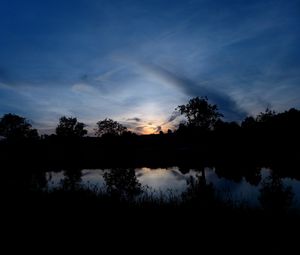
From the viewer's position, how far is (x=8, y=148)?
370 ft

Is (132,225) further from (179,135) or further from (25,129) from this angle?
(25,129)

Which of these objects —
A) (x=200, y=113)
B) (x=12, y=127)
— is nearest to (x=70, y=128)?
(x=12, y=127)

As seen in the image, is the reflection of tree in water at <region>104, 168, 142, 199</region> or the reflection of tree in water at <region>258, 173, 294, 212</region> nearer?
the reflection of tree in water at <region>104, 168, 142, 199</region>

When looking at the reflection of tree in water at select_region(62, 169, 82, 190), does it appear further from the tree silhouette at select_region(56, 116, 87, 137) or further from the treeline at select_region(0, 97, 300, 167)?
the tree silhouette at select_region(56, 116, 87, 137)

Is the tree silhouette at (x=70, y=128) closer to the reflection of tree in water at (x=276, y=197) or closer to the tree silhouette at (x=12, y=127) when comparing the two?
the tree silhouette at (x=12, y=127)

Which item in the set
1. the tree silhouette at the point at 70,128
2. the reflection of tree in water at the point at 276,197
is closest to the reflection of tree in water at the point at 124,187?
the reflection of tree in water at the point at 276,197

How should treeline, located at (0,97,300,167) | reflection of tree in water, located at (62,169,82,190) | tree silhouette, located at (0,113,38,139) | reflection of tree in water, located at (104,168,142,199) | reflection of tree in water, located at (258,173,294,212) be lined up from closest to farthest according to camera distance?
reflection of tree in water, located at (104,168,142,199) < reflection of tree in water, located at (258,173,294,212) < reflection of tree in water, located at (62,169,82,190) < treeline, located at (0,97,300,167) < tree silhouette, located at (0,113,38,139)

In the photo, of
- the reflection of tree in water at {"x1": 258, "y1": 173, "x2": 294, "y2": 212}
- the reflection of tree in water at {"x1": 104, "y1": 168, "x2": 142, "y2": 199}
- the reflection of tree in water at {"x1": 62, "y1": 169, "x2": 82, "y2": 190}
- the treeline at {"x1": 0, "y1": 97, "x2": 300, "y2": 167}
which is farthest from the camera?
the treeline at {"x1": 0, "y1": 97, "x2": 300, "y2": 167}

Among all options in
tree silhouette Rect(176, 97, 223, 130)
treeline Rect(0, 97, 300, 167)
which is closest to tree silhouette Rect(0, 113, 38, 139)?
treeline Rect(0, 97, 300, 167)

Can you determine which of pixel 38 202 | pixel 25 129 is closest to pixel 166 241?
pixel 38 202

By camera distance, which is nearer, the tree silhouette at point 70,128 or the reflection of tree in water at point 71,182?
the reflection of tree in water at point 71,182

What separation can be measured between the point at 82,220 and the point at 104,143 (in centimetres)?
12382

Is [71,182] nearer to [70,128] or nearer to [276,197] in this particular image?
[276,197]

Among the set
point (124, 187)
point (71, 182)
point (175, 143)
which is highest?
point (175, 143)
